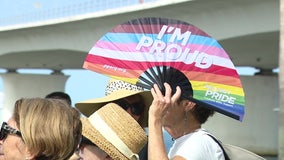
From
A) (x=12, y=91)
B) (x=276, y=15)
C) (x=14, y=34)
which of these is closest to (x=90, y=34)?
(x=14, y=34)

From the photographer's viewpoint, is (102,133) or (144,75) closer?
(102,133)

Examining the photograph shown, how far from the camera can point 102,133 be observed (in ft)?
10.9

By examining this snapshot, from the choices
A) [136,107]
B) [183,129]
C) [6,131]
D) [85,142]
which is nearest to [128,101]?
[136,107]

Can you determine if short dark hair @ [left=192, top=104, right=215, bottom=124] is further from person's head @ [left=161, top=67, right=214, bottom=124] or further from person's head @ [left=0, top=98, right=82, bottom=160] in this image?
person's head @ [left=0, top=98, right=82, bottom=160]

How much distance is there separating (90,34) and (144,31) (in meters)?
25.0

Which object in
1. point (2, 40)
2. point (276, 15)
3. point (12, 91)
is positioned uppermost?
point (276, 15)

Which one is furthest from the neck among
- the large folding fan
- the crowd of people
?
the large folding fan

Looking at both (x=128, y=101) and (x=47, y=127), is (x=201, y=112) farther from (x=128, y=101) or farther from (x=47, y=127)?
(x=47, y=127)

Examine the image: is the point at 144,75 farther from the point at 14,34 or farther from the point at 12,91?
the point at 12,91

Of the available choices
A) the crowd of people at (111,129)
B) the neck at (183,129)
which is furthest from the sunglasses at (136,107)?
the neck at (183,129)

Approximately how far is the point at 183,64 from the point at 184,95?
0.59 ft

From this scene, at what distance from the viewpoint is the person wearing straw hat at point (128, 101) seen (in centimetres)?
387

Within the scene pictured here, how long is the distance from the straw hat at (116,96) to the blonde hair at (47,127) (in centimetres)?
90

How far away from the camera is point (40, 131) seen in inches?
111
